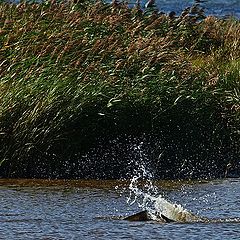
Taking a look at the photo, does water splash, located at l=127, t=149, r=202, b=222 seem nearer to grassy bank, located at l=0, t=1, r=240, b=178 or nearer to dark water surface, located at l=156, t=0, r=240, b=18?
grassy bank, located at l=0, t=1, r=240, b=178

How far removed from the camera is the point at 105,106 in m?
9.56

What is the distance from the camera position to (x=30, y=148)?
9234mm

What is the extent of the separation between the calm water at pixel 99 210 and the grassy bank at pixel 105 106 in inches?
14.6

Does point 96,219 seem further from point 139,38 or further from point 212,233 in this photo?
point 139,38

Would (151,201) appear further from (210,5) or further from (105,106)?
(210,5)

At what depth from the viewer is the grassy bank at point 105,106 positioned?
933cm

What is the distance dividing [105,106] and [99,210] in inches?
79.7

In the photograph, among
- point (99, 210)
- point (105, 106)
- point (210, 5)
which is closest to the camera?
point (99, 210)

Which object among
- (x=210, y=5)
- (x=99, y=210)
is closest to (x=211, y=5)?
(x=210, y=5)

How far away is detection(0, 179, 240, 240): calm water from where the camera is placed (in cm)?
673

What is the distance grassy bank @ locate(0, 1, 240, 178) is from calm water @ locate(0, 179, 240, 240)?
37cm

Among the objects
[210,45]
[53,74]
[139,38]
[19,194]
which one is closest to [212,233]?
[19,194]

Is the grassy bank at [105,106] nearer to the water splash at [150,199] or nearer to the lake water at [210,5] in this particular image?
the water splash at [150,199]

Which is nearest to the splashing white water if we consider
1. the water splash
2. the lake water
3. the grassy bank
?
the water splash
